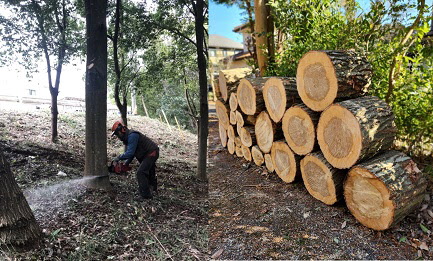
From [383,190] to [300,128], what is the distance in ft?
2.08

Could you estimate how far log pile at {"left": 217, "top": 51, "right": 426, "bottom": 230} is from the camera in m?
1.41

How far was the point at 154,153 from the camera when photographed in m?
1.62

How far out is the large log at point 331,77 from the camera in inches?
63.1

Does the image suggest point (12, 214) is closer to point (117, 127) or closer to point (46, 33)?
point (117, 127)

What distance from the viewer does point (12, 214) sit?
1.15 meters

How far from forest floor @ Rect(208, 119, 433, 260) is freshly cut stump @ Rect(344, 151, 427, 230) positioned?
0.08 metres

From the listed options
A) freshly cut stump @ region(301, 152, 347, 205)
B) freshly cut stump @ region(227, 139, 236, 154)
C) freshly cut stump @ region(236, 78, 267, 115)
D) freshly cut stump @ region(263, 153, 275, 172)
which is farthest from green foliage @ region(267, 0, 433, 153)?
freshly cut stump @ region(227, 139, 236, 154)

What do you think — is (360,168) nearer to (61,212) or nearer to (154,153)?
(154,153)

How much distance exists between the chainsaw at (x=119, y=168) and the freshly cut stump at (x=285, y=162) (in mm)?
1115

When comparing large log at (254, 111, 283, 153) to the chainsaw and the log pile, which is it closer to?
the log pile

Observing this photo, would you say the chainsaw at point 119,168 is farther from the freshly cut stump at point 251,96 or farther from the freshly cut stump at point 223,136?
the freshly cut stump at point 223,136

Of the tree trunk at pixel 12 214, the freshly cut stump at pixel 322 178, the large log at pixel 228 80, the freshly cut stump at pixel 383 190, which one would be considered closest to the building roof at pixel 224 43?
the large log at pixel 228 80

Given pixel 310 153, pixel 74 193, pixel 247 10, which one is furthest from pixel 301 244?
pixel 247 10

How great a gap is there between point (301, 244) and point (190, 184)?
2.30 ft
